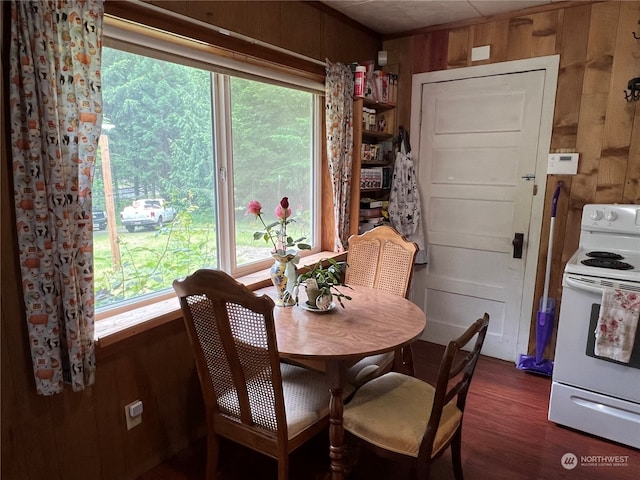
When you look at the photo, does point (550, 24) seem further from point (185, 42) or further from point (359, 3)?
point (185, 42)

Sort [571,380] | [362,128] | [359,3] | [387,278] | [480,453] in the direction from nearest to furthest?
[480,453], [571,380], [387,278], [359,3], [362,128]

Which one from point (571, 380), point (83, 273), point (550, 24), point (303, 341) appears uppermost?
point (550, 24)

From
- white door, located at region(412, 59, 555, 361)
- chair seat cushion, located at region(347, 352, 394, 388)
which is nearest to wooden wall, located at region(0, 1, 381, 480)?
chair seat cushion, located at region(347, 352, 394, 388)

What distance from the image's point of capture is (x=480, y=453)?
2.05 meters

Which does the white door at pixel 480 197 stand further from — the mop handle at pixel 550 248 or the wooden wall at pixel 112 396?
the wooden wall at pixel 112 396

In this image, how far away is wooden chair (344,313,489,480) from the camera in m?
1.41

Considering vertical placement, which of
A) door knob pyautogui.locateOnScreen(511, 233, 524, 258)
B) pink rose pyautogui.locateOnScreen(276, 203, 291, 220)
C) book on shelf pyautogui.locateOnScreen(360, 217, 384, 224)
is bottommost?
door knob pyautogui.locateOnScreen(511, 233, 524, 258)

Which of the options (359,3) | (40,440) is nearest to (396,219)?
(359,3)

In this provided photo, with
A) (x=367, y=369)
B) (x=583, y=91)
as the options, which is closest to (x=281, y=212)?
(x=367, y=369)

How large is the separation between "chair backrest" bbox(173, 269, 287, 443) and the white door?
215cm

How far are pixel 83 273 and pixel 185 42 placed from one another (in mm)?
1124

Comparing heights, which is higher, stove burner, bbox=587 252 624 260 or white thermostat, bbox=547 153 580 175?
white thermostat, bbox=547 153 580 175

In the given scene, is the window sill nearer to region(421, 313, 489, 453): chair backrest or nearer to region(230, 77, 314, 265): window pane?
region(230, 77, 314, 265): window pane
